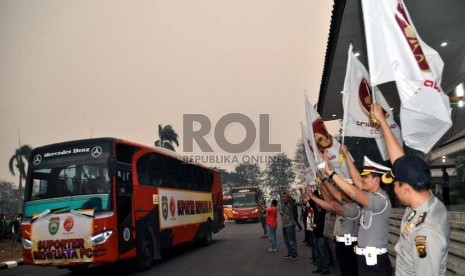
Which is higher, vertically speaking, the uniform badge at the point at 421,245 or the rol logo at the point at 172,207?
the uniform badge at the point at 421,245

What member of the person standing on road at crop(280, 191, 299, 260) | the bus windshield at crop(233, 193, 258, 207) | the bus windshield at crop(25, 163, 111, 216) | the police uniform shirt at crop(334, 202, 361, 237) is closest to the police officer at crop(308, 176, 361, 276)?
the police uniform shirt at crop(334, 202, 361, 237)

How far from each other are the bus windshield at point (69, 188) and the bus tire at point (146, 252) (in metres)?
1.96

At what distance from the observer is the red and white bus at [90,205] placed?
402 inches

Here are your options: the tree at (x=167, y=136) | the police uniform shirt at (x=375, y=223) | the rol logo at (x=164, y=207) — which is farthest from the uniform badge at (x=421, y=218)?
the tree at (x=167, y=136)

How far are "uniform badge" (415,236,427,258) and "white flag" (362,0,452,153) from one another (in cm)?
167

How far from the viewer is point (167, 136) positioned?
6456 cm

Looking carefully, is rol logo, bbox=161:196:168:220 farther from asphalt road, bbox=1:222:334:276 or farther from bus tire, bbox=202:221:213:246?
bus tire, bbox=202:221:213:246

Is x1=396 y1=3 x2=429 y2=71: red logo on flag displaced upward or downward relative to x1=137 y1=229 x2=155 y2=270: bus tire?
upward

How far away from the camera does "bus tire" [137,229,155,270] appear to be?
11.7 meters

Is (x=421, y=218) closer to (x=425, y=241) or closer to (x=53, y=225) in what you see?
(x=425, y=241)

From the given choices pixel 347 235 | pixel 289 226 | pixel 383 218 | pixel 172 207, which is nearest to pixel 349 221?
pixel 347 235

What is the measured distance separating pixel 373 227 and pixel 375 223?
2.0 inches

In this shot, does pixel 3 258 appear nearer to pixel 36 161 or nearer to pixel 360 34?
pixel 36 161

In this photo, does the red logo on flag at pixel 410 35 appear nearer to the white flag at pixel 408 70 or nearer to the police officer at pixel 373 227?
the white flag at pixel 408 70
